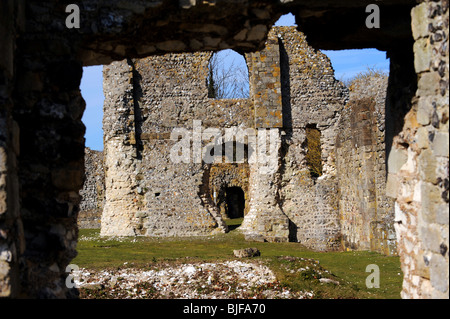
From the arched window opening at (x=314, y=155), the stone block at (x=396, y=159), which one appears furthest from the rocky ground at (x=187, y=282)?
the arched window opening at (x=314, y=155)

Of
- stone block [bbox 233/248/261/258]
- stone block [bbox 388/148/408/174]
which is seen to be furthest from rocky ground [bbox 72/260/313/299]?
stone block [bbox 388/148/408/174]

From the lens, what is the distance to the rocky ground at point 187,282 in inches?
312

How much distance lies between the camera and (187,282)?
8.50 m

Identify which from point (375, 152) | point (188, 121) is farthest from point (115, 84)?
point (375, 152)

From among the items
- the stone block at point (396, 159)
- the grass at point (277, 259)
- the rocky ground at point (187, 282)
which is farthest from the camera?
the grass at point (277, 259)

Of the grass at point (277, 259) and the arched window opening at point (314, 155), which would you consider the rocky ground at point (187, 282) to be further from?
the arched window opening at point (314, 155)

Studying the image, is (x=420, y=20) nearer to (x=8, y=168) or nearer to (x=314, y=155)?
(x=8, y=168)

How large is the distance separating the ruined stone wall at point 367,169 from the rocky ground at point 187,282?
402 cm

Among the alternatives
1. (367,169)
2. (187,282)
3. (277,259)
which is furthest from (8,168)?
(367,169)

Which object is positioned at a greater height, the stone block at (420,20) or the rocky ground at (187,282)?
the stone block at (420,20)

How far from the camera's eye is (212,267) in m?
9.33

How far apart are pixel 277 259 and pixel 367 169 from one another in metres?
4.27
